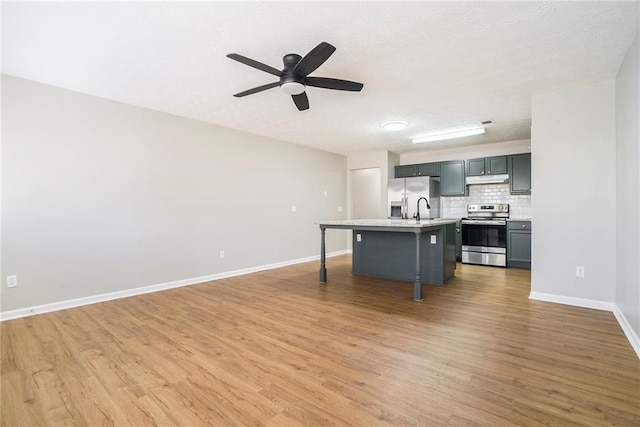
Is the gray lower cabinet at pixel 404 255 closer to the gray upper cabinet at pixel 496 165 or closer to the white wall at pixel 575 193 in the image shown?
the white wall at pixel 575 193

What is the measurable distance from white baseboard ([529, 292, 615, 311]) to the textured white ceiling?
2.35m

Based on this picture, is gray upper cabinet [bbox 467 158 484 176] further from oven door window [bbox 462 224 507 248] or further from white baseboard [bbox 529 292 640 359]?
white baseboard [bbox 529 292 640 359]

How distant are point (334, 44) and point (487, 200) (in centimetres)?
516

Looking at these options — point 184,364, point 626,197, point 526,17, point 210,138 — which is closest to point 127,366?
point 184,364

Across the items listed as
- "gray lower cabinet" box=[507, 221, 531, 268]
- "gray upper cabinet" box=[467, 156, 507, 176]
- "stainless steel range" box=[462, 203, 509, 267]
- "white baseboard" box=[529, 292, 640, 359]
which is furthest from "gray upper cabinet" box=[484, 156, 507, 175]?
"white baseboard" box=[529, 292, 640, 359]

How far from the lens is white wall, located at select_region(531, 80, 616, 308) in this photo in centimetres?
310

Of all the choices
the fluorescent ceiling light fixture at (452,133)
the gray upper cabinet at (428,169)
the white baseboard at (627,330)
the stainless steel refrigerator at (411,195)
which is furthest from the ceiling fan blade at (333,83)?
the gray upper cabinet at (428,169)

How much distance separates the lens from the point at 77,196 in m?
3.45

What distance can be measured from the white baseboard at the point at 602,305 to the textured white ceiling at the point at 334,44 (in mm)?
2343

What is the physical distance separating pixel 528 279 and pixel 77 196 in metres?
6.20

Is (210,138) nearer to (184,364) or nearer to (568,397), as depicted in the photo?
(184,364)

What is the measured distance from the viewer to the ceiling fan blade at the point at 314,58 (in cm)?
204

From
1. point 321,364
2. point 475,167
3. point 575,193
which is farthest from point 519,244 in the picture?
point 321,364

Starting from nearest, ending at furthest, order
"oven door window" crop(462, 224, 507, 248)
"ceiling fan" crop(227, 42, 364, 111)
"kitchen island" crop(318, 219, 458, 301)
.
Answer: "ceiling fan" crop(227, 42, 364, 111) → "kitchen island" crop(318, 219, 458, 301) → "oven door window" crop(462, 224, 507, 248)
